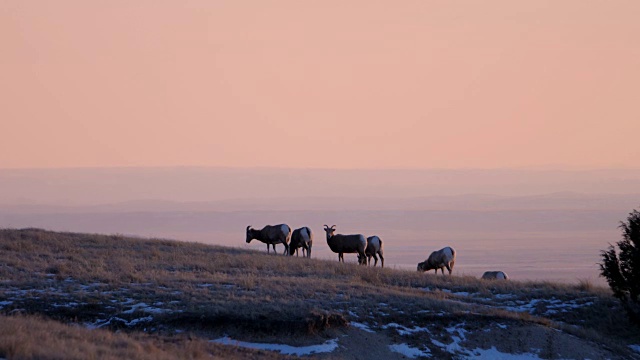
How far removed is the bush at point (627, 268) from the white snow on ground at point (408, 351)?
383 inches

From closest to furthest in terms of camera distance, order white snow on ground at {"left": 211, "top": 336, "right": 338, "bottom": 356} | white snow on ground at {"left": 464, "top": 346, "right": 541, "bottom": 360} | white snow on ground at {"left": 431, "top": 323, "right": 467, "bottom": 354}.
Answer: white snow on ground at {"left": 211, "top": 336, "right": 338, "bottom": 356}, white snow on ground at {"left": 431, "top": 323, "right": 467, "bottom": 354}, white snow on ground at {"left": 464, "top": 346, "right": 541, "bottom": 360}

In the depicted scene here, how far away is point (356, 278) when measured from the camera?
35.0m

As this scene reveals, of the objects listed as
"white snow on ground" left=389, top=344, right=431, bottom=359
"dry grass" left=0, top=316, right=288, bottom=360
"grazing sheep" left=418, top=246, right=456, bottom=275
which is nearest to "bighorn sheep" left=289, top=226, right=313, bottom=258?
"grazing sheep" left=418, top=246, right=456, bottom=275

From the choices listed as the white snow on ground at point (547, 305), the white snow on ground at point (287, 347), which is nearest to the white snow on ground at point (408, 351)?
the white snow on ground at point (287, 347)

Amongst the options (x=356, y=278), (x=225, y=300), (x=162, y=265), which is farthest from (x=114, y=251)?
(x=225, y=300)

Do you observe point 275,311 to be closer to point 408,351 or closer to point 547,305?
point 408,351

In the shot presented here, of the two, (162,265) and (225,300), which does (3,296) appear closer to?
(225,300)

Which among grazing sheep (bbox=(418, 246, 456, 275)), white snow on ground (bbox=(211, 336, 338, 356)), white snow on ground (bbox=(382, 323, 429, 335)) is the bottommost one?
white snow on ground (bbox=(211, 336, 338, 356))

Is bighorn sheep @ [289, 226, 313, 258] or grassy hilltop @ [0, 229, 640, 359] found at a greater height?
bighorn sheep @ [289, 226, 313, 258]

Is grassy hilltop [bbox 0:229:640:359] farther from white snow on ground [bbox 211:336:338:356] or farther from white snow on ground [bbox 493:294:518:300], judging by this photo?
white snow on ground [bbox 211:336:338:356]

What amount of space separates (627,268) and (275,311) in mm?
14097

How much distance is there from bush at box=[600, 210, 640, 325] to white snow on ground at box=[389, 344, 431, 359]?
31.9 ft

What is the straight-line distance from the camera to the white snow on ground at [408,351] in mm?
24594

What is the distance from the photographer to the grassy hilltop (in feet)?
65.7
